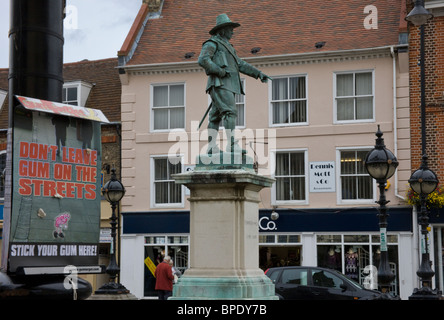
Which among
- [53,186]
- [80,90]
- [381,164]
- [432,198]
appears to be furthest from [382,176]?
[80,90]

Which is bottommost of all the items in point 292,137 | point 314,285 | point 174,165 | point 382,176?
point 314,285

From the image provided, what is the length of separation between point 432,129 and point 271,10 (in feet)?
27.4

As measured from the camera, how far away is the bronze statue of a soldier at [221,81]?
1027 centimetres

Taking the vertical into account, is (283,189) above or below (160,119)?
below

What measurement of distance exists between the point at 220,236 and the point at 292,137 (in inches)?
611

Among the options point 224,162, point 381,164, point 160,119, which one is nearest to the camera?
point 224,162

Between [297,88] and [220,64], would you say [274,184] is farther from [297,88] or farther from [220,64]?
[220,64]

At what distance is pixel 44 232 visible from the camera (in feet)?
12.2

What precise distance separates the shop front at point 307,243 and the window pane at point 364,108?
3.34 metres

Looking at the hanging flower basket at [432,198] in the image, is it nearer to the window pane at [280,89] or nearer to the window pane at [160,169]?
the window pane at [280,89]

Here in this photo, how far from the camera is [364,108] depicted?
24.4 meters

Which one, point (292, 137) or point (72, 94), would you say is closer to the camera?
point (292, 137)

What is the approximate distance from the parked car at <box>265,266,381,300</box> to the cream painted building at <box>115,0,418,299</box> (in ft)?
22.8
